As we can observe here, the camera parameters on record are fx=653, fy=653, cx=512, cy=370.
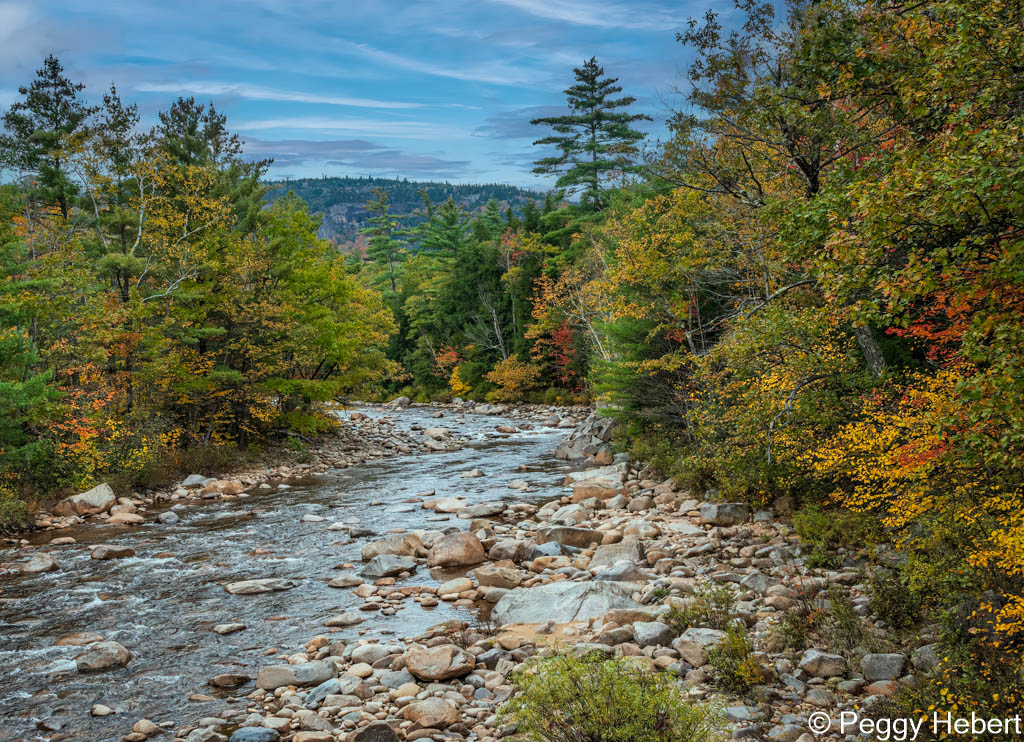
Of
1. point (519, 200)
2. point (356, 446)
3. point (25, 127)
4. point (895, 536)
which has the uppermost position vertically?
point (519, 200)

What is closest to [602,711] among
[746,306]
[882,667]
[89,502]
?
[882,667]

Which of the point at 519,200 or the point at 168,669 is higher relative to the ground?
the point at 519,200

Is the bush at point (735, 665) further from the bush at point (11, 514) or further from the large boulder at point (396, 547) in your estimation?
the bush at point (11, 514)

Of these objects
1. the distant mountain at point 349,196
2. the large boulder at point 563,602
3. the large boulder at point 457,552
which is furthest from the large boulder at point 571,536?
the distant mountain at point 349,196

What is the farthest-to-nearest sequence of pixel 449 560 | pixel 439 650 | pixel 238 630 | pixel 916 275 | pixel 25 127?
pixel 25 127 → pixel 449 560 → pixel 238 630 → pixel 439 650 → pixel 916 275

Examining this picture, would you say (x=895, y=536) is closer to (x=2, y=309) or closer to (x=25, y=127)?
(x=2, y=309)

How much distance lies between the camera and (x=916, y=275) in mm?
4391

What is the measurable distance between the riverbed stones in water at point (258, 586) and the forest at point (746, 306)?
6.66m

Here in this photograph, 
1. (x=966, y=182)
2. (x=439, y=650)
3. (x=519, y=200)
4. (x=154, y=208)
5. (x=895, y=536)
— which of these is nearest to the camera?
(x=966, y=182)

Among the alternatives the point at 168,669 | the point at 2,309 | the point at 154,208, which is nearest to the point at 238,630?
the point at 168,669

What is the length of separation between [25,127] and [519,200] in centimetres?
15732

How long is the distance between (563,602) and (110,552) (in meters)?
8.53

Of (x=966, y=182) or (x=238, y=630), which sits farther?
(x=238, y=630)

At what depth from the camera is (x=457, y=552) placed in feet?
35.8
